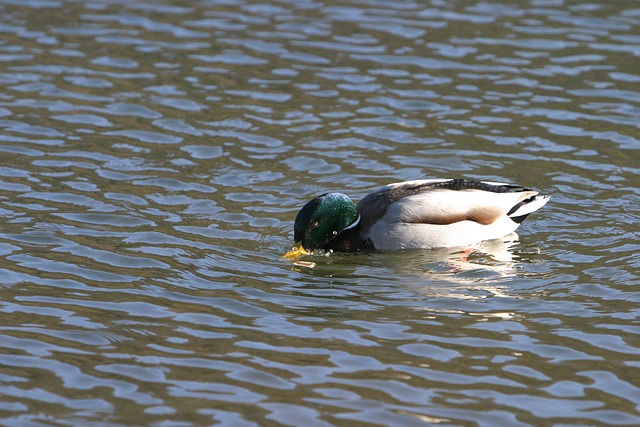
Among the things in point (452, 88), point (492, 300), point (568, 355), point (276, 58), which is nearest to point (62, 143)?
point (276, 58)

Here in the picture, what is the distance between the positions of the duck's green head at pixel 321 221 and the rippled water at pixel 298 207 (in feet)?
0.75

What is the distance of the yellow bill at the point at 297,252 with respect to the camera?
9844mm

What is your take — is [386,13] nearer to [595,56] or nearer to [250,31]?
[250,31]

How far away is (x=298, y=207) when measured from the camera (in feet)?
36.4

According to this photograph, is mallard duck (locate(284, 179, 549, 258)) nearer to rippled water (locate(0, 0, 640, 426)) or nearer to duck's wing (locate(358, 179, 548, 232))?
duck's wing (locate(358, 179, 548, 232))

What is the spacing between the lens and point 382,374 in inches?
284

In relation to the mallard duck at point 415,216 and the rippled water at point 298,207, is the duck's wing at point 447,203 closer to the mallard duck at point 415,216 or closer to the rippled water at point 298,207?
the mallard duck at point 415,216

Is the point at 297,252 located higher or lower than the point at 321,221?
lower

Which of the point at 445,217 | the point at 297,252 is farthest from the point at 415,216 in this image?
the point at 297,252

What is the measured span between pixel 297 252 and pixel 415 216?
1.08m

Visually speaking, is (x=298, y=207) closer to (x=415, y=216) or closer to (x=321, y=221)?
(x=321, y=221)

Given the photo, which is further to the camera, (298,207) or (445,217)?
(298,207)

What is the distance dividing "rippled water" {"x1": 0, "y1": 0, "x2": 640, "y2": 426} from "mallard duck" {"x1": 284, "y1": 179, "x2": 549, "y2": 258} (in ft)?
0.75

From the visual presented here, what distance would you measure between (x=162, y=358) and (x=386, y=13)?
33.9ft
